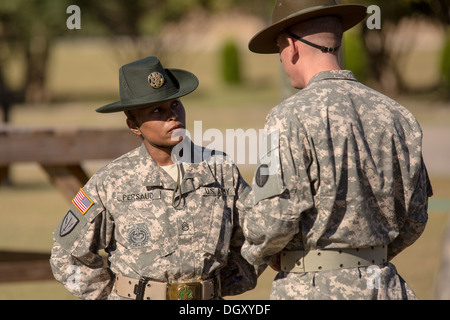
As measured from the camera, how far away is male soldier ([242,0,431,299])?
2941 millimetres

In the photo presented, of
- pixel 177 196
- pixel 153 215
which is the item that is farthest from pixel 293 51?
pixel 153 215

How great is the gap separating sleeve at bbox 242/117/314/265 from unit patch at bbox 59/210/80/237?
2.93ft

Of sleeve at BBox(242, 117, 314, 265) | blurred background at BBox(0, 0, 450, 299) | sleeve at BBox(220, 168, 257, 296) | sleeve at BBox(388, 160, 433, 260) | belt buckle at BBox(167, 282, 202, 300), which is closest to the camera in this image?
sleeve at BBox(242, 117, 314, 265)

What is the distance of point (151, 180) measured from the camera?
3.44m

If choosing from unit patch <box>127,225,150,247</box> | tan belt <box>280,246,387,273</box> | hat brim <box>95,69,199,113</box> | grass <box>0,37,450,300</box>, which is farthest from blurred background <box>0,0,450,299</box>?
tan belt <box>280,246,387,273</box>

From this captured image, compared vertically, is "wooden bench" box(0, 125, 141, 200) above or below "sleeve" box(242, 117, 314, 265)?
below

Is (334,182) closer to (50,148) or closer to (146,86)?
(146,86)

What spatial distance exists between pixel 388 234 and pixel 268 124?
2.25 ft

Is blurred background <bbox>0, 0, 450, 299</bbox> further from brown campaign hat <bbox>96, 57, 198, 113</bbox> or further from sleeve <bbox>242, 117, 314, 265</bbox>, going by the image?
sleeve <bbox>242, 117, 314, 265</bbox>

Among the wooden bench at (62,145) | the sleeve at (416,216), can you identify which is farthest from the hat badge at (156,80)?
the wooden bench at (62,145)

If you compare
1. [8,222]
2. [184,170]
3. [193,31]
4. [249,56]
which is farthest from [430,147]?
[249,56]

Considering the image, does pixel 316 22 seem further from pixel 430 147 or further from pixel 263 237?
pixel 430 147

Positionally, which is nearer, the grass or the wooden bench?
the wooden bench

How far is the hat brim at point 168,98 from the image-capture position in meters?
3.37
